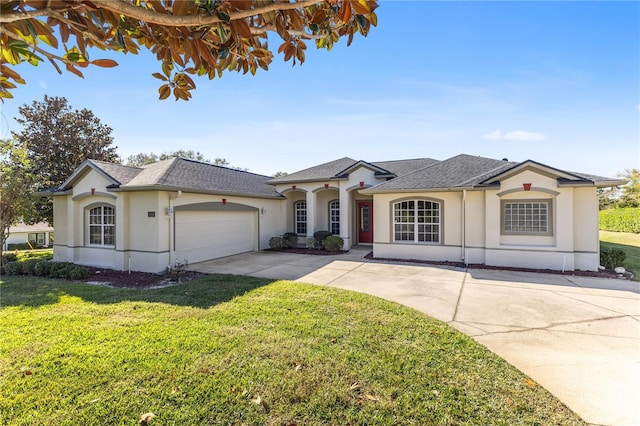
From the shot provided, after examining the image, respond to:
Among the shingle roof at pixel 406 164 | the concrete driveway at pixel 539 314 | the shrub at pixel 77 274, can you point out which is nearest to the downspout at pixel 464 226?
the concrete driveway at pixel 539 314

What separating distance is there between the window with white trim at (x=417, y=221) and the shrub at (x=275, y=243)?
21.1ft

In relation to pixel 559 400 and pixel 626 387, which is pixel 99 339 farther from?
pixel 626 387

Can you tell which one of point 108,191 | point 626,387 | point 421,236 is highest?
point 108,191

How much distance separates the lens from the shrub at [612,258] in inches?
398

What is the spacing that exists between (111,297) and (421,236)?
10902mm

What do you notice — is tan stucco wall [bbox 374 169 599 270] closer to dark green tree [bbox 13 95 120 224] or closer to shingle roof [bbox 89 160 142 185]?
shingle roof [bbox 89 160 142 185]

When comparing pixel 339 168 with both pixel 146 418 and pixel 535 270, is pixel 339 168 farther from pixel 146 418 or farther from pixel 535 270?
pixel 146 418

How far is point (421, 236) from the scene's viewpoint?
12.5m

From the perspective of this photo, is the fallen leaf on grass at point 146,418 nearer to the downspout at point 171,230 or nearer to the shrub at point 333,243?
the downspout at point 171,230

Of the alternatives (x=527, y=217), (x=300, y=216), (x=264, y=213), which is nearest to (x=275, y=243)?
(x=264, y=213)

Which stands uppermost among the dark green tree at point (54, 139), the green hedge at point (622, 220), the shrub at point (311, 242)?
the dark green tree at point (54, 139)

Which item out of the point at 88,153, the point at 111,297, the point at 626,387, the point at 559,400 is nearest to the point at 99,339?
the point at 111,297

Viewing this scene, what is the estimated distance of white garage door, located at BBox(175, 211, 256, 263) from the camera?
1138cm

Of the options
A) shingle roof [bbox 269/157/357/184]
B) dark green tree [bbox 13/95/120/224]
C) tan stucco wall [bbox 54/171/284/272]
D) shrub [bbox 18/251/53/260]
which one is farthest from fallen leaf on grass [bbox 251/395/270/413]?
dark green tree [bbox 13/95/120/224]
